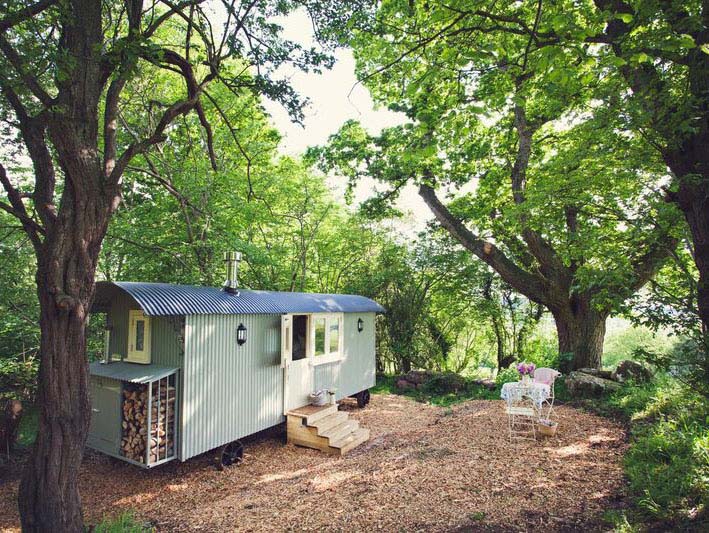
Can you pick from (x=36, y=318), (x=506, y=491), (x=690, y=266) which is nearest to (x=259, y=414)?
(x=506, y=491)

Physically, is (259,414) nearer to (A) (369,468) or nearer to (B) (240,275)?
(A) (369,468)

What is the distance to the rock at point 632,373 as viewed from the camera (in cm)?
759

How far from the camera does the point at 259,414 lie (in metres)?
6.10

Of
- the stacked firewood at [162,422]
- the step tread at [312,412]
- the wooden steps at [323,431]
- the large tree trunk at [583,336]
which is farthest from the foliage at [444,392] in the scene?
the stacked firewood at [162,422]

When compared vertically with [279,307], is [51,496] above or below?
below

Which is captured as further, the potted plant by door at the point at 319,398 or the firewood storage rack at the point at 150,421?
the potted plant by door at the point at 319,398

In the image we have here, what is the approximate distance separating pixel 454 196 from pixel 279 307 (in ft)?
19.9

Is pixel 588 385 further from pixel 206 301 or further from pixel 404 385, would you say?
pixel 206 301

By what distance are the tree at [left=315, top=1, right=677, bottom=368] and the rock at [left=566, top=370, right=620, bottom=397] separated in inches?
38.3

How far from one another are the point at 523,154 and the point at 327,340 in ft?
18.0

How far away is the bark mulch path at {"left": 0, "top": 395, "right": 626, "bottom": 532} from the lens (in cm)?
354

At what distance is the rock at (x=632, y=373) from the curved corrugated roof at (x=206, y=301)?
5620 mm

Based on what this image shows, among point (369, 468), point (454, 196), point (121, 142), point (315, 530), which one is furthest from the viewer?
point (454, 196)

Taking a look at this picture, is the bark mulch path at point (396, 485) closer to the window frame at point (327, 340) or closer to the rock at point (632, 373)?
the window frame at point (327, 340)
